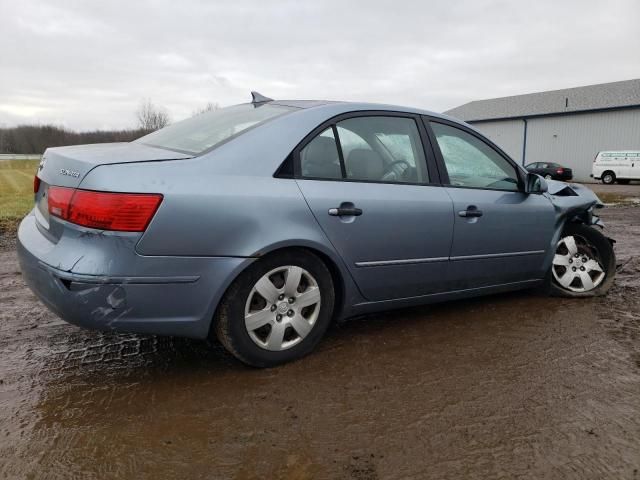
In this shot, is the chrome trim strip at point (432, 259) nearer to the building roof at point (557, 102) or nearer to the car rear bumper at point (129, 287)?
the car rear bumper at point (129, 287)

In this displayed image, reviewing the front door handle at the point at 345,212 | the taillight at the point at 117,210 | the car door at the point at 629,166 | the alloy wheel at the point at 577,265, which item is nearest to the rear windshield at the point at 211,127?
the taillight at the point at 117,210

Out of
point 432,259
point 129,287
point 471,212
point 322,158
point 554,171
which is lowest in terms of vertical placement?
point 554,171

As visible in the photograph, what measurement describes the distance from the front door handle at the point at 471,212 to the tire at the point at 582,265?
1.13m

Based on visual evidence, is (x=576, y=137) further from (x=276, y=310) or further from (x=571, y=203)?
(x=276, y=310)

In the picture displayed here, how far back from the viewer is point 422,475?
6.55 feet

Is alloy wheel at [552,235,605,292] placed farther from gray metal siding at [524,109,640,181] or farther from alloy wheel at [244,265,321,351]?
gray metal siding at [524,109,640,181]

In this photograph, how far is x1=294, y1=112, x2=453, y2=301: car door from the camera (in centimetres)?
295

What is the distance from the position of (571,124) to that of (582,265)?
36485mm

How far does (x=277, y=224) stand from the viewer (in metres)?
2.71

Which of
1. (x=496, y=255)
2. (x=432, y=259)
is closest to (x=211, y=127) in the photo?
(x=432, y=259)

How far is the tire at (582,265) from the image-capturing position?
4316 millimetres

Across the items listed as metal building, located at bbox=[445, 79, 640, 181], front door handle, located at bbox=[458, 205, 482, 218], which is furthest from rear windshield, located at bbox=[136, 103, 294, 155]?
metal building, located at bbox=[445, 79, 640, 181]

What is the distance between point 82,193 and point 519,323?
117 inches

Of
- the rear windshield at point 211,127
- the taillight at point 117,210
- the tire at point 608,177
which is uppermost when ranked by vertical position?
the rear windshield at point 211,127
